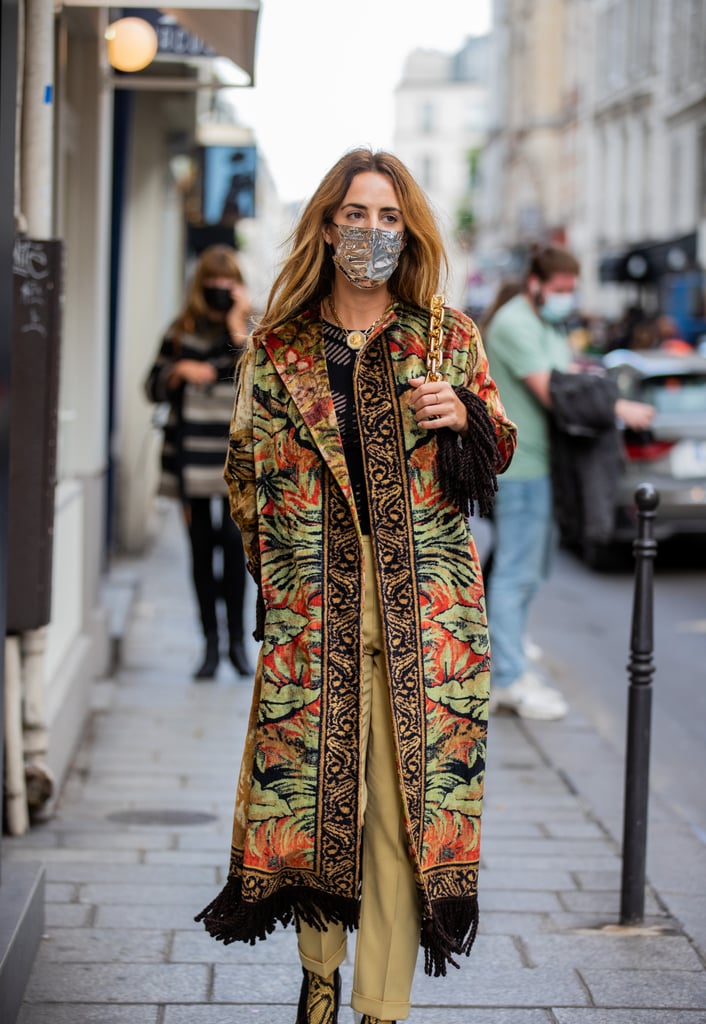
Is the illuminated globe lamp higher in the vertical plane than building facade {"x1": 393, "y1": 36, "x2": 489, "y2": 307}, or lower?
lower

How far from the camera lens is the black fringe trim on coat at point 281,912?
3219mm

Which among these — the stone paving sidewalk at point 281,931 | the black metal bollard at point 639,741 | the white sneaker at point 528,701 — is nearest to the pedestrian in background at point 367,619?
the stone paving sidewalk at point 281,931

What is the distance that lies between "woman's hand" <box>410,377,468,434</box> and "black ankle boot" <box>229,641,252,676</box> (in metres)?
4.82

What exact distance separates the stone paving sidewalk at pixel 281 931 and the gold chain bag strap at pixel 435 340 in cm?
158

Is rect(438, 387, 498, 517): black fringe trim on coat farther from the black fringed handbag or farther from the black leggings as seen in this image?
the black leggings

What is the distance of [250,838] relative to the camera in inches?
126

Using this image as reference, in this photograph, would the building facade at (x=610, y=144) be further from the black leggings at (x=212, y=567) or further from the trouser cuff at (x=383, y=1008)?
the trouser cuff at (x=383, y=1008)

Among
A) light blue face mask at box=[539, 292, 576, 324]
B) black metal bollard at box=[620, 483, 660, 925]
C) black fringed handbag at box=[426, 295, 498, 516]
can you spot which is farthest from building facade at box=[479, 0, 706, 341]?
black fringed handbag at box=[426, 295, 498, 516]

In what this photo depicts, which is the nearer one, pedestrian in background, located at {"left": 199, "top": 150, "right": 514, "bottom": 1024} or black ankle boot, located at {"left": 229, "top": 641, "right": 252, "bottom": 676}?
pedestrian in background, located at {"left": 199, "top": 150, "right": 514, "bottom": 1024}

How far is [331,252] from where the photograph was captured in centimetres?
333

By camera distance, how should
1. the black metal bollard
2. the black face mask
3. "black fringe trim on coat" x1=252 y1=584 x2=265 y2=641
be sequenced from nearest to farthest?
"black fringe trim on coat" x1=252 y1=584 x2=265 y2=641 → the black metal bollard → the black face mask

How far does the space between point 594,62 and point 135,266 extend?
3474cm

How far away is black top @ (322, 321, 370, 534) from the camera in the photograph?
3201 millimetres

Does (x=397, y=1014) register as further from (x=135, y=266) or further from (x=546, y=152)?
(x=546, y=152)
